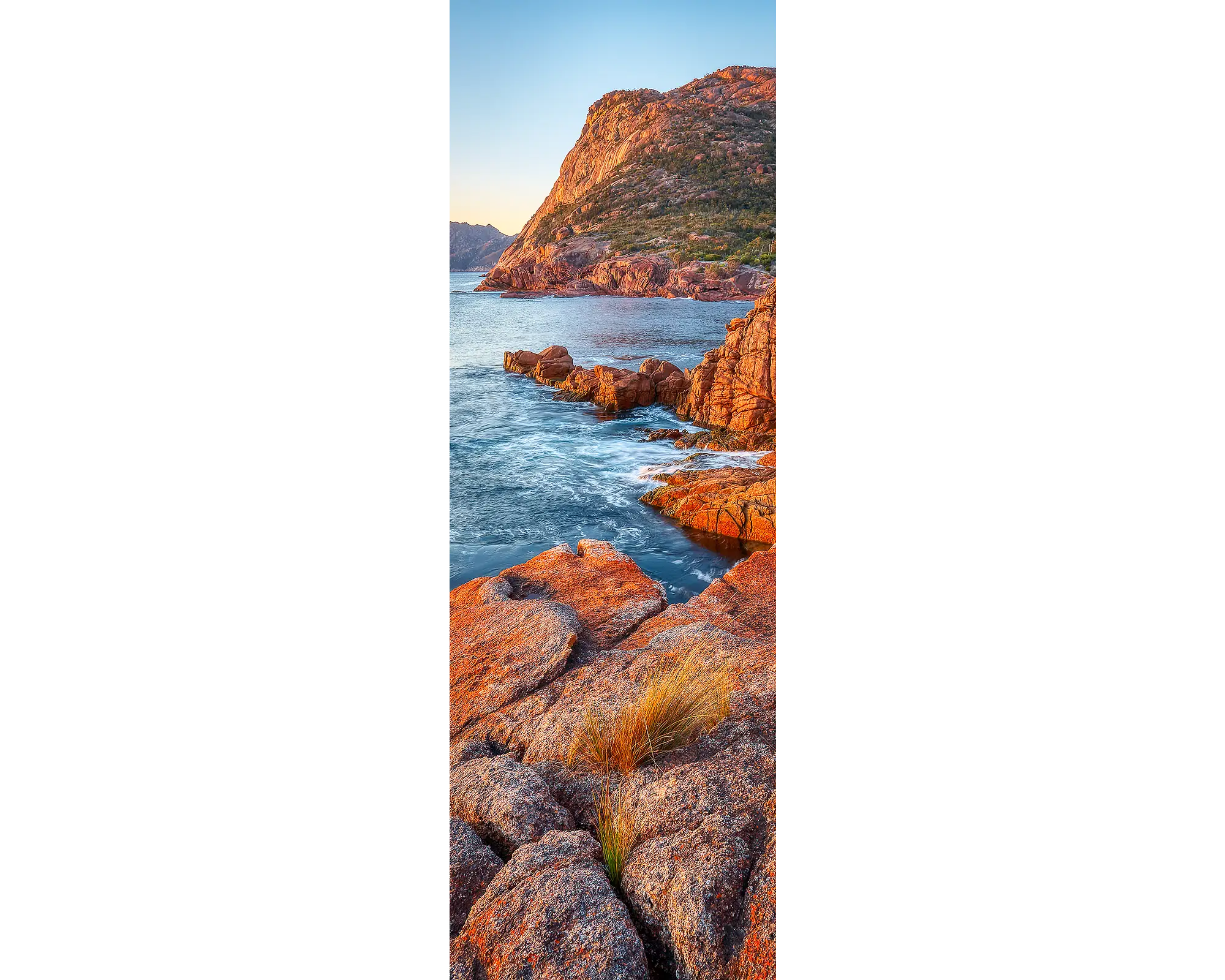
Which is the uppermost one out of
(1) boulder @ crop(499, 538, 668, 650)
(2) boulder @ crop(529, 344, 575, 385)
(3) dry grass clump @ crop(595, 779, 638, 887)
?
(2) boulder @ crop(529, 344, 575, 385)

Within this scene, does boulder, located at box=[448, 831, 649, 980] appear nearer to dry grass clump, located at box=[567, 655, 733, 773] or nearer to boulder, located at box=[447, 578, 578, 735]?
dry grass clump, located at box=[567, 655, 733, 773]

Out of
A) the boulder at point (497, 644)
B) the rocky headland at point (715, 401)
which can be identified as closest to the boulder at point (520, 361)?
the rocky headland at point (715, 401)

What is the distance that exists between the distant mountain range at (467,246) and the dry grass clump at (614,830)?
1569mm

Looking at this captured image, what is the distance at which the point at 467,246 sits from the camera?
224 cm

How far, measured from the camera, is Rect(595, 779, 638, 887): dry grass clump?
1850 mm

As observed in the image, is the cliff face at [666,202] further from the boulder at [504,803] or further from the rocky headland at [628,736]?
the boulder at [504,803]

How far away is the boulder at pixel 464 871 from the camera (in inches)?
74.4

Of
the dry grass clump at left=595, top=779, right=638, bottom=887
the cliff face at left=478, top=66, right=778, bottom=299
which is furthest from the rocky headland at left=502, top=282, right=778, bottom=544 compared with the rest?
the dry grass clump at left=595, top=779, right=638, bottom=887


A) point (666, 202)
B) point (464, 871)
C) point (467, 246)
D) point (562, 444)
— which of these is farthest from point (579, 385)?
point (464, 871)

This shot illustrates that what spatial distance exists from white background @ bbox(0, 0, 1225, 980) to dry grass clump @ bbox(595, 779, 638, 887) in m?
0.47

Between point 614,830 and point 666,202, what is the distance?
1.90 m
